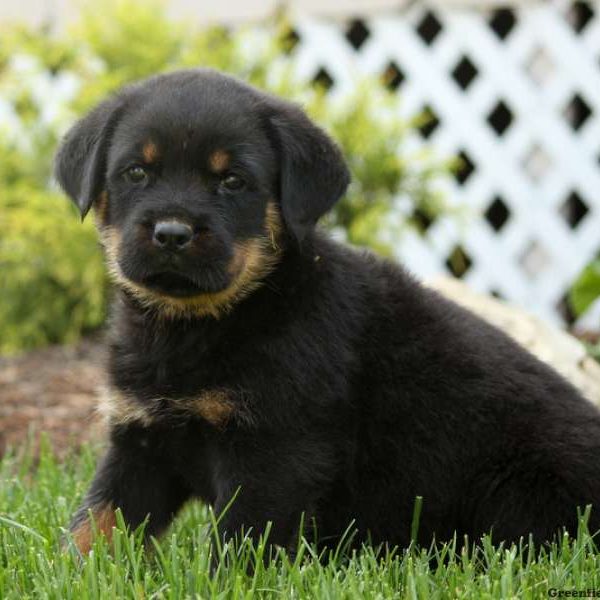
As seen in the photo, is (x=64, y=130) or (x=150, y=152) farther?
(x=64, y=130)

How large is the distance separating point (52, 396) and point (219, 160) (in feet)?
10.2

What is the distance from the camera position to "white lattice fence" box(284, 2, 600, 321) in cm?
808

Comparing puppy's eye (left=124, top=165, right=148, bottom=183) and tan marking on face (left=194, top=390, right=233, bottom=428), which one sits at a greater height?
puppy's eye (left=124, top=165, right=148, bottom=183)

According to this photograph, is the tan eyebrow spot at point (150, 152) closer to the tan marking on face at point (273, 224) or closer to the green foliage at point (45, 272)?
the tan marking on face at point (273, 224)

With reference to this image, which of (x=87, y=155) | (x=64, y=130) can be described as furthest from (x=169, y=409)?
(x=64, y=130)

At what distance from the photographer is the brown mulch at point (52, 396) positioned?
536 centimetres

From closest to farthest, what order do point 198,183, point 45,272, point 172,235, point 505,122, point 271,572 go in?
point 271,572 → point 172,235 → point 198,183 → point 45,272 → point 505,122

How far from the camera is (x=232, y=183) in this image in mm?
3305

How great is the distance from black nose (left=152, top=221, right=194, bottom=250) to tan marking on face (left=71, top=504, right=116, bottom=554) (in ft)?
2.79

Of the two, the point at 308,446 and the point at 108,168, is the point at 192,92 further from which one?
the point at 308,446

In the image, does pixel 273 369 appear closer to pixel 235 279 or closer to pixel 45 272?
pixel 235 279

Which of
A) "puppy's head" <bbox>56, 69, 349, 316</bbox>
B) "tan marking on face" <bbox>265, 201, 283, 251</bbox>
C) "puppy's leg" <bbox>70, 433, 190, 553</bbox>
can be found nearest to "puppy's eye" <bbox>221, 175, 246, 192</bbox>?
"puppy's head" <bbox>56, 69, 349, 316</bbox>

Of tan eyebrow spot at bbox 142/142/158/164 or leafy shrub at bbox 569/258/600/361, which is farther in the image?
leafy shrub at bbox 569/258/600/361

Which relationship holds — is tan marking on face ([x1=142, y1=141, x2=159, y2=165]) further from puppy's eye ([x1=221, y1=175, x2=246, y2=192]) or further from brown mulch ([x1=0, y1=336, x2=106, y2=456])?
brown mulch ([x1=0, y1=336, x2=106, y2=456])
